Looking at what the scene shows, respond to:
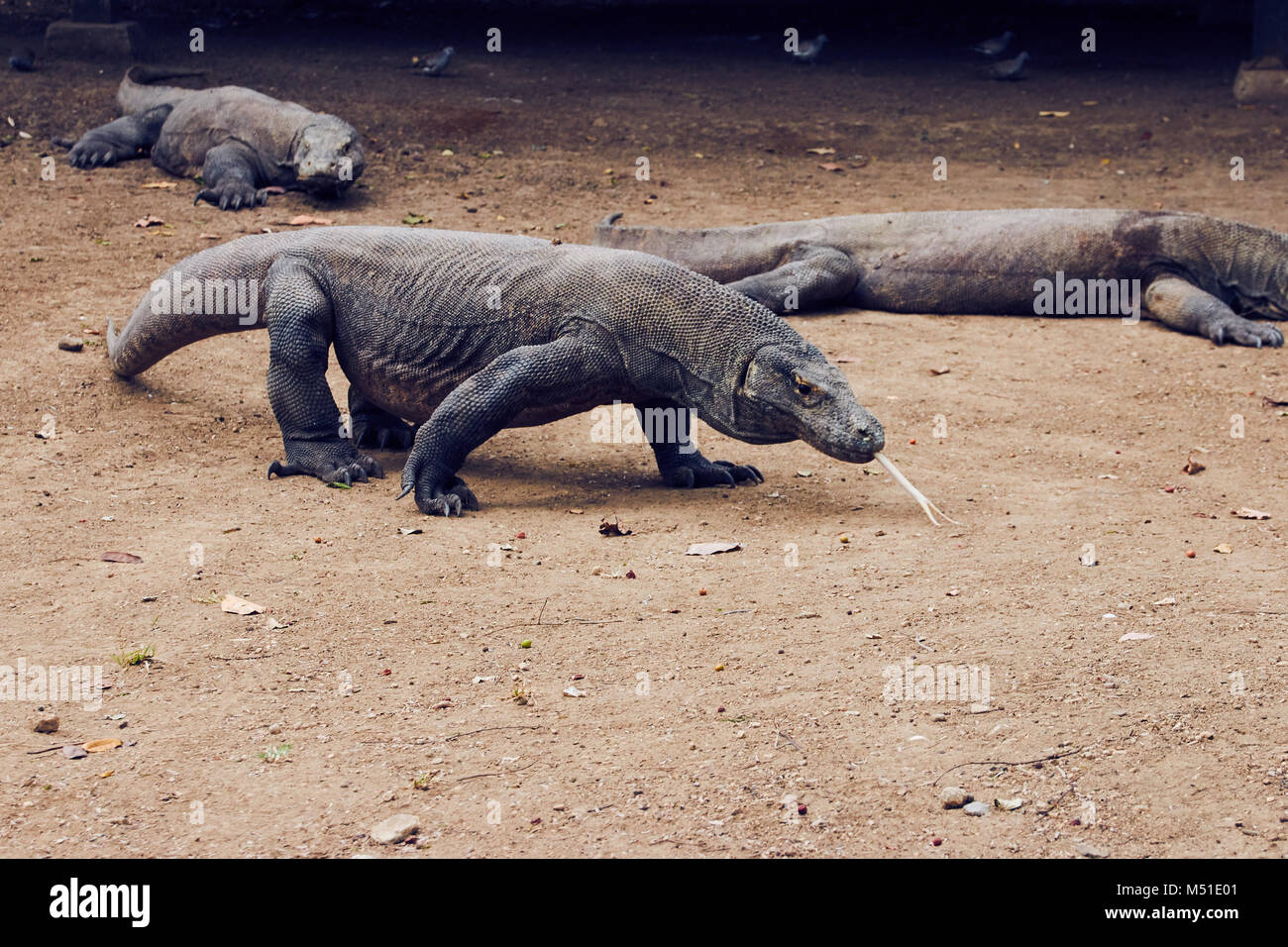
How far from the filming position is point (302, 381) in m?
5.79

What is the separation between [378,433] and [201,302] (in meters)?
1.01

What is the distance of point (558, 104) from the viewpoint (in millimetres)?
13539

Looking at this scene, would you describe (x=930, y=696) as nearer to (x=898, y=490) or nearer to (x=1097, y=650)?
(x=1097, y=650)

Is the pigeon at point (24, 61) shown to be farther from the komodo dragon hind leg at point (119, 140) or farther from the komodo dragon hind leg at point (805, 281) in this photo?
the komodo dragon hind leg at point (805, 281)

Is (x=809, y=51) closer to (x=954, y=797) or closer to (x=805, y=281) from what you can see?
(x=805, y=281)

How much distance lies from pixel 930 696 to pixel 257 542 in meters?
2.58

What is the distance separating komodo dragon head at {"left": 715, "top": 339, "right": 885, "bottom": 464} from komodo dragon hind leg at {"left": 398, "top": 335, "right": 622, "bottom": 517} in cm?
55

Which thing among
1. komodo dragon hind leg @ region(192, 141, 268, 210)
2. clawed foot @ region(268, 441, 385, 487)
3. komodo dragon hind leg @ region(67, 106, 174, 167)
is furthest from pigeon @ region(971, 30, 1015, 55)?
clawed foot @ region(268, 441, 385, 487)

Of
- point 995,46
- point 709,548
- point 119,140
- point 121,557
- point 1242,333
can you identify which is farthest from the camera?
point 995,46

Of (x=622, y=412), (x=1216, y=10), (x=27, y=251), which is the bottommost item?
(x=622, y=412)

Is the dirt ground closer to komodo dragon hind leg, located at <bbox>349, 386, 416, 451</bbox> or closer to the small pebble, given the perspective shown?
the small pebble

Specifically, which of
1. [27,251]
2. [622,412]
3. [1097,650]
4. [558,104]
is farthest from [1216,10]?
[1097,650]

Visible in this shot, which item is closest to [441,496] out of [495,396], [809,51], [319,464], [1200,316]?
[495,396]

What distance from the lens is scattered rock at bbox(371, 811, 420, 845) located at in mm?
2809
